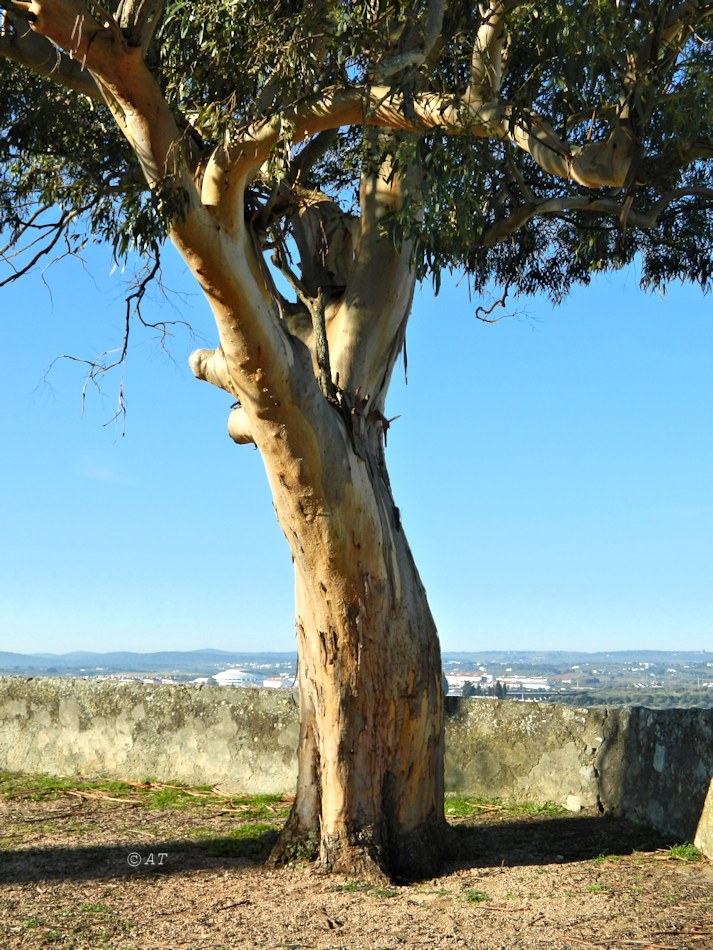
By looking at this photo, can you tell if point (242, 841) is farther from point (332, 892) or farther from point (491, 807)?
point (491, 807)

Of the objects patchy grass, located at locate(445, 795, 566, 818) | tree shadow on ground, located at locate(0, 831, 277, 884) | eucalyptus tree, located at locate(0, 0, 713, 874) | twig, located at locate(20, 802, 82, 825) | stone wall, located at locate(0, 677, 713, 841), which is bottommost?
tree shadow on ground, located at locate(0, 831, 277, 884)

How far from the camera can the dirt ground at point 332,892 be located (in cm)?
555

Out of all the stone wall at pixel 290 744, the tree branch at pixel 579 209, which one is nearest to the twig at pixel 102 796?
the stone wall at pixel 290 744

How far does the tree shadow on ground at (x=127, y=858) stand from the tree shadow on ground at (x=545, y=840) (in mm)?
1480

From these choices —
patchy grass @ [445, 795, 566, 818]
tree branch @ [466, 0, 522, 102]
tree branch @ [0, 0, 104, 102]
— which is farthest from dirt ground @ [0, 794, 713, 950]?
tree branch @ [0, 0, 104, 102]

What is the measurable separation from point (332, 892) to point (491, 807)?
2763 millimetres

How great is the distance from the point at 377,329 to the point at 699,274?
4.87 metres

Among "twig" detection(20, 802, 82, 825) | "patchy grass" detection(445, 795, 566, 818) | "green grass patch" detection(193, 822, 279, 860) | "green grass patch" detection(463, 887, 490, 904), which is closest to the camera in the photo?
"green grass patch" detection(463, 887, 490, 904)

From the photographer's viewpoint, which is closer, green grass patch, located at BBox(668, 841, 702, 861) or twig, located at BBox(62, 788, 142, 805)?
green grass patch, located at BBox(668, 841, 702, 861)

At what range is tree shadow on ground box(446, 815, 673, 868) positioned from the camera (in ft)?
23.6

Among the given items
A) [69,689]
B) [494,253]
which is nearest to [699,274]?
[494,253]

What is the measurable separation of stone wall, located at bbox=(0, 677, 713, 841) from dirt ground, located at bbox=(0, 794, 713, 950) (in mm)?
385

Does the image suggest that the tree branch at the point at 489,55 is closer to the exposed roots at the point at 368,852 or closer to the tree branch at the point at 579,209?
the tree branch at the point at 579,209

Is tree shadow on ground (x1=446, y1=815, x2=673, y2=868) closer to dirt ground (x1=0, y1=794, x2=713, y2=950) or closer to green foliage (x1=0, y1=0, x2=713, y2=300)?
dirt ground (x1=0, y1=794, x2=713, y2=950)
